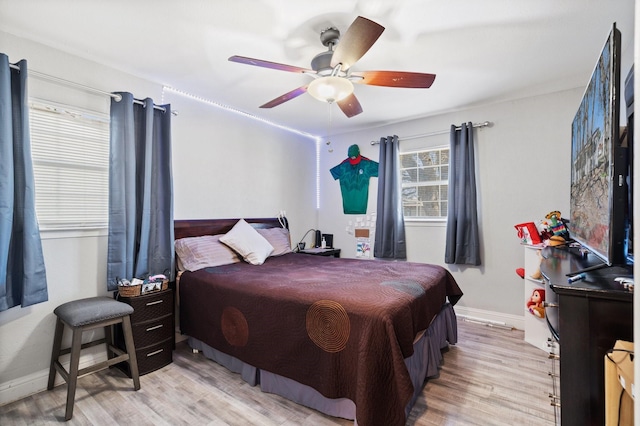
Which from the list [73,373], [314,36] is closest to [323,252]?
[314,36]

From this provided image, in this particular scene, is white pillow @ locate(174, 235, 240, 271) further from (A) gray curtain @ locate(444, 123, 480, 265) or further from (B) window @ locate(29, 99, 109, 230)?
(A) gray curtain @ locate(444, 123, 480, 265)

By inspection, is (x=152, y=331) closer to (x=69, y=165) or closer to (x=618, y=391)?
(x=69, y=165)

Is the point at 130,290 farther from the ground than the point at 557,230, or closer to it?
closer to it

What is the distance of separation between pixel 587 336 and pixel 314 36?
88.6 inches

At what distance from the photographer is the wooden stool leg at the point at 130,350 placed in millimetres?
2072

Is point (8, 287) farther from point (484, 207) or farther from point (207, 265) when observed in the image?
point (484, 207)

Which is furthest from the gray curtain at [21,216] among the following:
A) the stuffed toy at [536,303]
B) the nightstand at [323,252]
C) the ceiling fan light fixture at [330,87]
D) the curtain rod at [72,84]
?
the stuffed toy at [536,303]

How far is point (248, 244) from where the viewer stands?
10.2 feet

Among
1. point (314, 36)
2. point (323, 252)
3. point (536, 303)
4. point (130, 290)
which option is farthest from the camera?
point (323, 252)

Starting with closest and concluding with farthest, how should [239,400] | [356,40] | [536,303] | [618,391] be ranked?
1. [618,391]
2. [356,40]
3. [239,400]
4. [536,303]

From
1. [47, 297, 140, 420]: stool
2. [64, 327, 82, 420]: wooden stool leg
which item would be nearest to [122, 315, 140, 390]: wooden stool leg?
[47, 297, 140, 420]: stool

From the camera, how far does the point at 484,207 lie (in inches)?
137

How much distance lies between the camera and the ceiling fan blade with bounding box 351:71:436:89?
1.99 m

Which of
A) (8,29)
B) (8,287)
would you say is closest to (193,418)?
(8,287)
